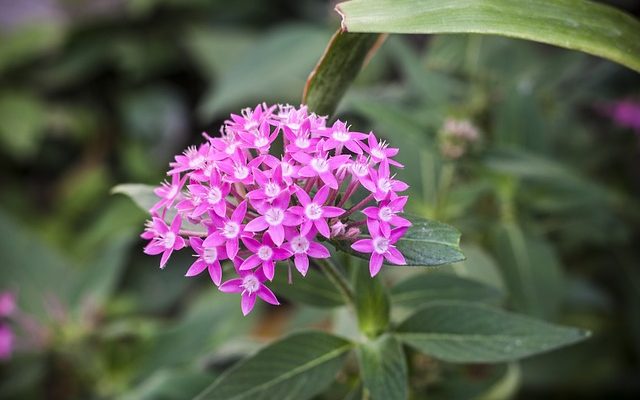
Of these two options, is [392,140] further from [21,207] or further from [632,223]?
[21,207]

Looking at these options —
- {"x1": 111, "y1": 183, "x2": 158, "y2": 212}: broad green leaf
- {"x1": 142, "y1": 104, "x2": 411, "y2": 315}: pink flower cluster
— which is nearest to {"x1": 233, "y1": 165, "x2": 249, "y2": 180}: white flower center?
{"x1": 142, "y1": 104, "x2": 411, "y2": 315}: pink flower cluster

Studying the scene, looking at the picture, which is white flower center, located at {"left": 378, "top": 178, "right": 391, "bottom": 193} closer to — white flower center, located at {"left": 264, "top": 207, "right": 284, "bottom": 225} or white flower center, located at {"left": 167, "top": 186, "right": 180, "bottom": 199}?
white flower center, located at {"left": 264, "top": 207, "right": 284, "bottom": 225}

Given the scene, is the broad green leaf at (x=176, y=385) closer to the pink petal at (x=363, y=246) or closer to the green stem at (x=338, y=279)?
the green stem at (x=338, y=279)


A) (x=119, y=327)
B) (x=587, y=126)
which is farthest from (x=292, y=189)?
(x=587, y=126)

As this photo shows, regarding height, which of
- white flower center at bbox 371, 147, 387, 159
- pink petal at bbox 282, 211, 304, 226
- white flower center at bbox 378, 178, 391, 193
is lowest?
pink petal at bbox 282, 211, 304, 226

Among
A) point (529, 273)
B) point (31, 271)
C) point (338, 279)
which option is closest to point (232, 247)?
A: point (338, 279)

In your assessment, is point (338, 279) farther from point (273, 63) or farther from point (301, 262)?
point (273, 63)
